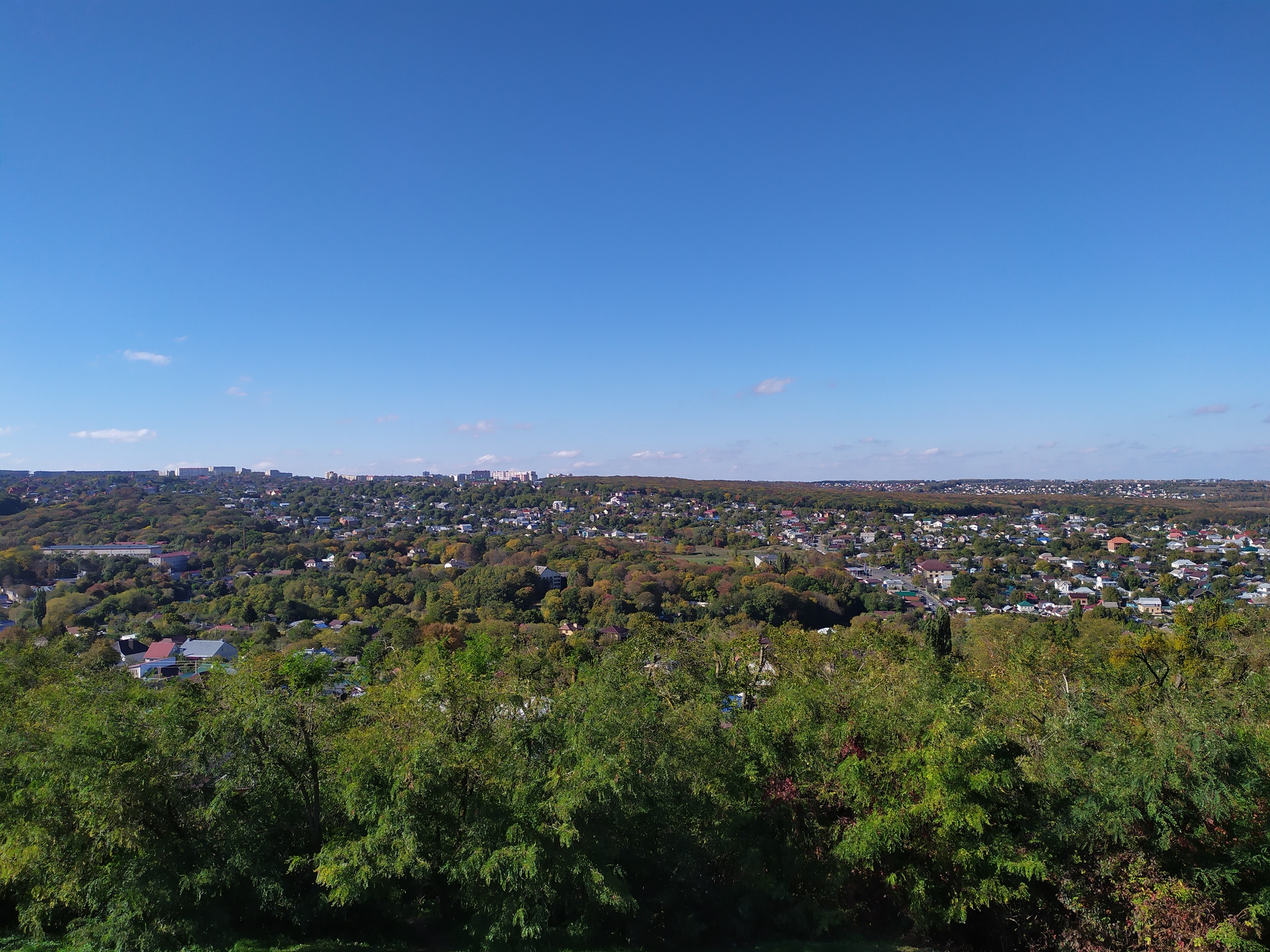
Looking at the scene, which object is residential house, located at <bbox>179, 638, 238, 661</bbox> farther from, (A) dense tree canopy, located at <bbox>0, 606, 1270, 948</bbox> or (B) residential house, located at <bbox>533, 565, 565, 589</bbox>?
(B) residential house, located at <bbox>533, 565, 565, 589</bbox>

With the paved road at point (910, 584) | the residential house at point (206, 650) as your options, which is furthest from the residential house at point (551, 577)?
the paved road at point (910, 584)

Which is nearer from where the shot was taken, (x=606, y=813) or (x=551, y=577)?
(x=606, y=813)

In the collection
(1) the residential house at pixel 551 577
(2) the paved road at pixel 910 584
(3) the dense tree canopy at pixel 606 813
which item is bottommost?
(2) the paved road at pixel 910 584

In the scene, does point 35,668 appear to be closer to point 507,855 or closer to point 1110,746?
point 507,855

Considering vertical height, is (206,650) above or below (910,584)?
above

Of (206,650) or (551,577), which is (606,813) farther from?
(551,577)

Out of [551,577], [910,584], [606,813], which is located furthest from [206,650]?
[910,584]

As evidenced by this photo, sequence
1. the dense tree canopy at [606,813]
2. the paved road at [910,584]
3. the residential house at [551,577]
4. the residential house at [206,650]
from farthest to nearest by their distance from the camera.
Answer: the residential house at [551,577] → the paved road at [910,584] → the residential house at [206,650] → the dense tree canopy at [606,813]

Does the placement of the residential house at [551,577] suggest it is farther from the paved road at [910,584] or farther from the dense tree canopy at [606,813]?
the dense tree canopy at [606,813]

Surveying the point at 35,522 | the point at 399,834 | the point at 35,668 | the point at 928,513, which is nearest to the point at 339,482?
the point at 35,522

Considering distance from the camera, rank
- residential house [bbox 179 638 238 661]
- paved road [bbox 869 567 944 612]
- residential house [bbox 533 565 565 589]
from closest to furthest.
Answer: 1. residential house [bbox 179 638 238 661]
2. paved road [bbox 869 567 944 612]
3. residential house [bbox 533 565 565 589]

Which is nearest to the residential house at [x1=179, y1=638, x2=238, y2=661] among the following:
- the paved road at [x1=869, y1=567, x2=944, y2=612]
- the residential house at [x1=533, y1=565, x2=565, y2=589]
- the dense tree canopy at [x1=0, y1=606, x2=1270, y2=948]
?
the dense tree canopy at [x1=0, y1=606, x2=1270, y2=948]

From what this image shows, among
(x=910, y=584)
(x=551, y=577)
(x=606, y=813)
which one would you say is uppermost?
(x=606, y=813)
